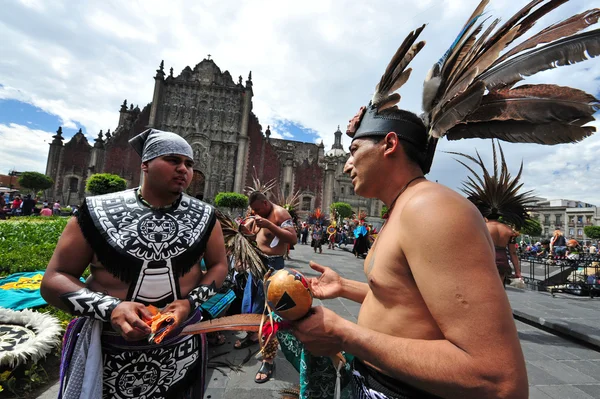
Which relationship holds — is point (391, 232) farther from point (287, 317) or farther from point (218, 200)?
point (218, 200)

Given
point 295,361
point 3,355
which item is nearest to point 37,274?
point 3,355

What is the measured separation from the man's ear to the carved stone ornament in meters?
0.25

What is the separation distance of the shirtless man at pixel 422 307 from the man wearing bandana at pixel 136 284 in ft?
3.08

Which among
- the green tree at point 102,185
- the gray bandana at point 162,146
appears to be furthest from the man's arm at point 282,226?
the green tree at point 102,185

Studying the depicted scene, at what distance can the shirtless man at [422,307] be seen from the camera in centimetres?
78

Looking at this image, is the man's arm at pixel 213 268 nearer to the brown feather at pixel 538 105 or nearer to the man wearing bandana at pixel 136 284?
the man wearing bandana at pixel 136 284

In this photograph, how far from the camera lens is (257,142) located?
37.3 metres

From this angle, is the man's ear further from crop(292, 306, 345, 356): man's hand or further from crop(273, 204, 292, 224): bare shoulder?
crop(273, 204, 292, 224): bare shoulder

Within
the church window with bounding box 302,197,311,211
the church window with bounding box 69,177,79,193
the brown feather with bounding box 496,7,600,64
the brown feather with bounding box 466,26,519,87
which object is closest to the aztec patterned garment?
the brown feather with bounding box 466,26,519,87

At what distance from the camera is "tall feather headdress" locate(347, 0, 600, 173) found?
42.1 inches

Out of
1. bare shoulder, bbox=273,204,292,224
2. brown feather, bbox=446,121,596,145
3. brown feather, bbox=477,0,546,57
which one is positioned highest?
brown feather, bbox=477,0,546,57

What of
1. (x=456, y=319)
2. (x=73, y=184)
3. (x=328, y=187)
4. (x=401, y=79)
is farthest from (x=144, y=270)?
(x=73, y=184)

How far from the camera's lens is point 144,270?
1.60 meters

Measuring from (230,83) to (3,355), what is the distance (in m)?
38.5
